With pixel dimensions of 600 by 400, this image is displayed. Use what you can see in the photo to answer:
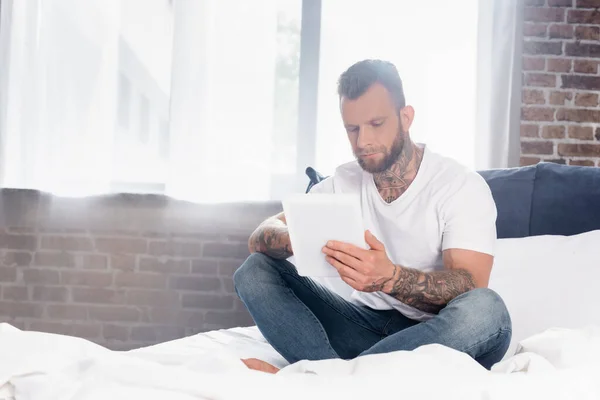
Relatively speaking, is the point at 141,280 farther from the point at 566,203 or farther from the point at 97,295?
the point at 566,203

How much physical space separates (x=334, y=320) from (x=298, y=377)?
71cm

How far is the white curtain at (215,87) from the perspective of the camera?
2736 mm

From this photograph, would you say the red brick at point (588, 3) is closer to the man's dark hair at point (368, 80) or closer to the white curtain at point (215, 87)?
the white curtain at point (215, 87)

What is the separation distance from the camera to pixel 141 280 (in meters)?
2.86

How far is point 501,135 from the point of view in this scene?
2.71 m

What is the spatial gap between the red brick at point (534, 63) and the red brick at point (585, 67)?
5.0 inches

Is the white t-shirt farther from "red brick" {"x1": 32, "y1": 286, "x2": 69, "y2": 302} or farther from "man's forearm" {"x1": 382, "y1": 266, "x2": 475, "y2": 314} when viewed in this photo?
"red brick" {"x1": 32, "y1": 286, "x2": 69, "y2": 302}

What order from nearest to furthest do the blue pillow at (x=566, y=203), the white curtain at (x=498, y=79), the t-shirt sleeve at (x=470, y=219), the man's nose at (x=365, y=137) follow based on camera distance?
the t-shirt sleeve at (x=470, y=219)
the man's nose at (x=365, y=137)
the blue pillow at (x=566, y=203)
the white curtain at (x=498, y=79)

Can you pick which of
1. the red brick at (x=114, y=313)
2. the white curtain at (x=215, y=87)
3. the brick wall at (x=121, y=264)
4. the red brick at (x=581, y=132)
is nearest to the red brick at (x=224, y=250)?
the brick wall at (x=121, y=264)

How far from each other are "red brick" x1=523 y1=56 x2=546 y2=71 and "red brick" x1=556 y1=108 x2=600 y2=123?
7.6 inches

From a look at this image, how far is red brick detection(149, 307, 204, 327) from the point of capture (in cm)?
286

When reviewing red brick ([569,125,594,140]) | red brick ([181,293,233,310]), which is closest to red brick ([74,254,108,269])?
red brick ([181,293,233,310])

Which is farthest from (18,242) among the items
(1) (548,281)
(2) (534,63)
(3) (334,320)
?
(2) (534,63)

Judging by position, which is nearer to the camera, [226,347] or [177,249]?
[226,347]
